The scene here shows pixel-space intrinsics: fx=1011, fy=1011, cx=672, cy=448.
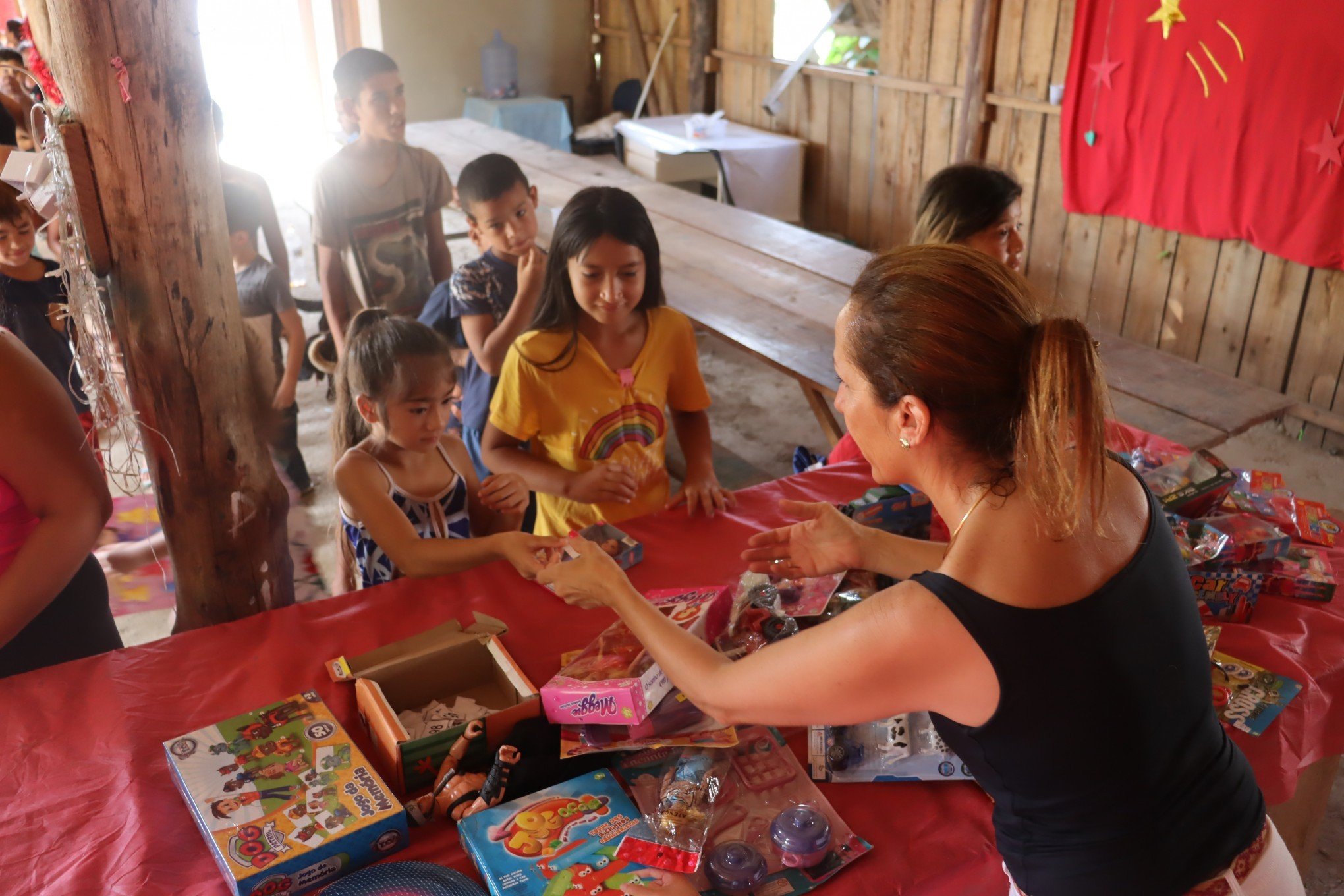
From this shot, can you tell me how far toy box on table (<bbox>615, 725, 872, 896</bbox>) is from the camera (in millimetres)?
1265

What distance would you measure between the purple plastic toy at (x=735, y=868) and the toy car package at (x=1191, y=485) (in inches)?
47.0

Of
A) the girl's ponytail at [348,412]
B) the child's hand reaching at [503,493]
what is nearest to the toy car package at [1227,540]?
the child's hand reaching at [503,493]

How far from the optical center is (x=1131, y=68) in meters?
4.77

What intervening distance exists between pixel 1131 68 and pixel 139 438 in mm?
4620

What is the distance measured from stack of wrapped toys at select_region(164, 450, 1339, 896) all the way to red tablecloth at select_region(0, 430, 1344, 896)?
0.14ft

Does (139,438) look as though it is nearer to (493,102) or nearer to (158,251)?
(158,251)

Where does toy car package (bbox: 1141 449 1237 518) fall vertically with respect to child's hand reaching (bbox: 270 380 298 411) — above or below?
above

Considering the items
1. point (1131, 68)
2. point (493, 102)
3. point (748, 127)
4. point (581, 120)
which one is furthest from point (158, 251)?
point (581, 120)

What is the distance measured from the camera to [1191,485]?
2027 millimetres

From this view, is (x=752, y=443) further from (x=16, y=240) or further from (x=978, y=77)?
(x=16, y=240)

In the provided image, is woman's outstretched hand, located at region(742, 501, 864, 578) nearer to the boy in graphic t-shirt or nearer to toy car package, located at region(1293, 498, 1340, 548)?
toy car package, located at region(1293, 498, 1340, 548)

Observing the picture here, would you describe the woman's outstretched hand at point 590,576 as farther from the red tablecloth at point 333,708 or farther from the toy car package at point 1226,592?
the toy car package at point 1226,592

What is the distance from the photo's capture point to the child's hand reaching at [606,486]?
2186 mm

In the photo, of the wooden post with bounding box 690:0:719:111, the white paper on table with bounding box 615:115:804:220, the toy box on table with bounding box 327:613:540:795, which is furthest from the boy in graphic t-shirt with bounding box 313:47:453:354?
the wooden post with bounding box 690:0:719:111
